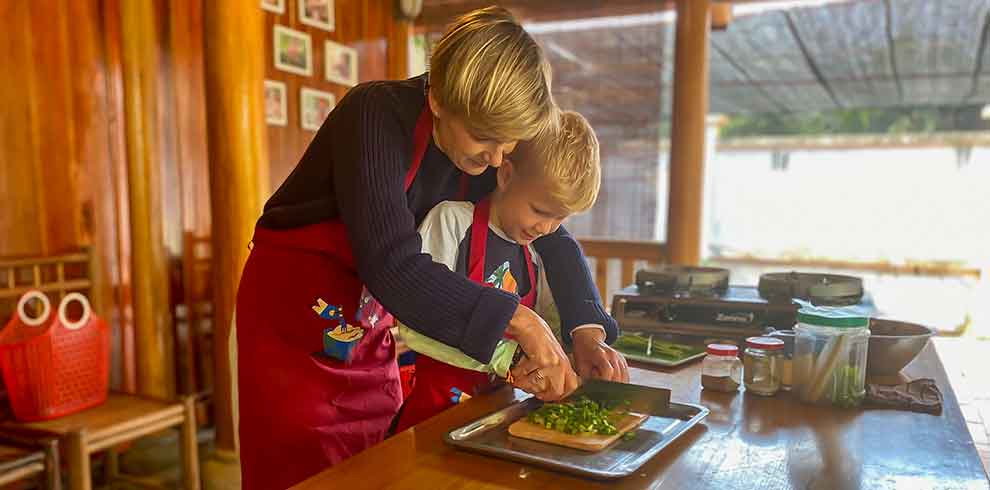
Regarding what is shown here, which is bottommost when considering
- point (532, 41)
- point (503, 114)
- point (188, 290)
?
point (188, 290)

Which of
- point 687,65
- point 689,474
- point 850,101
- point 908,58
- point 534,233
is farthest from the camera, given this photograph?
point 850,101

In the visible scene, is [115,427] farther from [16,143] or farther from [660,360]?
[660,360]

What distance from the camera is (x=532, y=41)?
980 mm

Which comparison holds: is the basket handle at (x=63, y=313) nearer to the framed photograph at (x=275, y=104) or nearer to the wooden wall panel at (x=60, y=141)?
the wooden wall panel at (x=60, y=141)

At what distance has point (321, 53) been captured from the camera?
11.2 ft

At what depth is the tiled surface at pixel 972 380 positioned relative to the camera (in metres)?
1.80

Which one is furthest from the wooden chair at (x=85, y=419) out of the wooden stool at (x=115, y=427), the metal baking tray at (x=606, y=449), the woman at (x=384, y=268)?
the metal baking tray at (x=606, y=449)

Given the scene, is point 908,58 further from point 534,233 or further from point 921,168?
point 534,233

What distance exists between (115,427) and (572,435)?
1.69m

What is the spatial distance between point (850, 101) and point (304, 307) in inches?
284

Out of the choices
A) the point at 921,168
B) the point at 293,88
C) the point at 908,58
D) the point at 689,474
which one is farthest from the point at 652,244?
the point at 921,168

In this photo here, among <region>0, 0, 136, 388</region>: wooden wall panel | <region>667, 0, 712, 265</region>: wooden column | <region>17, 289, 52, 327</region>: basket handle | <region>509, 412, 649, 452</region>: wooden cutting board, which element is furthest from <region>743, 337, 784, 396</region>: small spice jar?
<region>0, 0, 136, 388</region>: wooden wall panel

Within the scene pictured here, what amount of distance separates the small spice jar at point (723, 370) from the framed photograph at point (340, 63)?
2.85m

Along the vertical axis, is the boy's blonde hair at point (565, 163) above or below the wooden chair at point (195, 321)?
above
